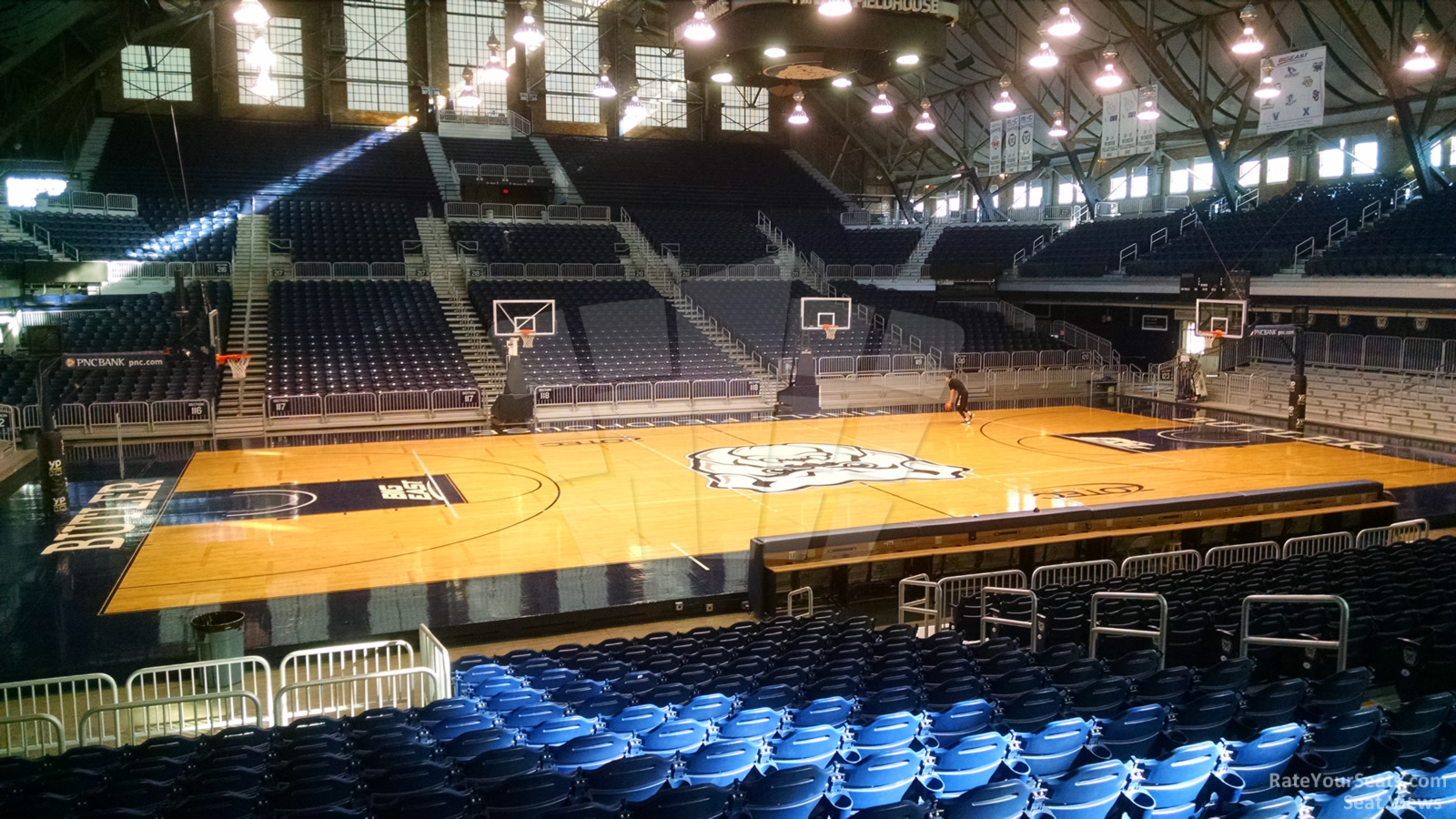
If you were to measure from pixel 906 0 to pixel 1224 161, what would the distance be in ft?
86.3

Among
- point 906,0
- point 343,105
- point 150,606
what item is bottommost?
point 150,606

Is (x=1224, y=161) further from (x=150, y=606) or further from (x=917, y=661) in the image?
(x=150, y=606)

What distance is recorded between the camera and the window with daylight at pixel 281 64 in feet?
133

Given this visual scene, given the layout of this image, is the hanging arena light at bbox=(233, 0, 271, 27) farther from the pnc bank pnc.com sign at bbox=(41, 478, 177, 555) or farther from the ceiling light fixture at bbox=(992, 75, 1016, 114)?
the ceiling light fixture at bbox=(992, 75, 1016, 114)

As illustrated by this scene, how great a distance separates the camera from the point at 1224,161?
3531 centimetres

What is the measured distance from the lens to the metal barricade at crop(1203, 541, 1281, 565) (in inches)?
575

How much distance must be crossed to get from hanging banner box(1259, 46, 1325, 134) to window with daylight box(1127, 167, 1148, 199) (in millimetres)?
11662

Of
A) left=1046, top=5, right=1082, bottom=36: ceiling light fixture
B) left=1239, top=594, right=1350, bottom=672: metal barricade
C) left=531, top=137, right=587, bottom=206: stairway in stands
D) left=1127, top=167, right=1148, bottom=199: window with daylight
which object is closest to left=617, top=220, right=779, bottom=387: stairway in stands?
left=531, top=137, right=587, bottom=206: stairway in stands

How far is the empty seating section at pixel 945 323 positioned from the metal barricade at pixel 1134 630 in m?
25.8

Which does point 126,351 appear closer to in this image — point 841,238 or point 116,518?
point 116,518

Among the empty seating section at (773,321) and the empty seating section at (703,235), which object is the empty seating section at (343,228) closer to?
the empty seating section at (703,235)

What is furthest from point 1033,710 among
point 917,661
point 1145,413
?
point 1145,413

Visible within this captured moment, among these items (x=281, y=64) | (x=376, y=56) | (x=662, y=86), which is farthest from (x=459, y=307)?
(x=662, y=86)

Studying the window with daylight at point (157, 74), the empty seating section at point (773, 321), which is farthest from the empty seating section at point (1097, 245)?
the window with daylight at point (157, 74)
